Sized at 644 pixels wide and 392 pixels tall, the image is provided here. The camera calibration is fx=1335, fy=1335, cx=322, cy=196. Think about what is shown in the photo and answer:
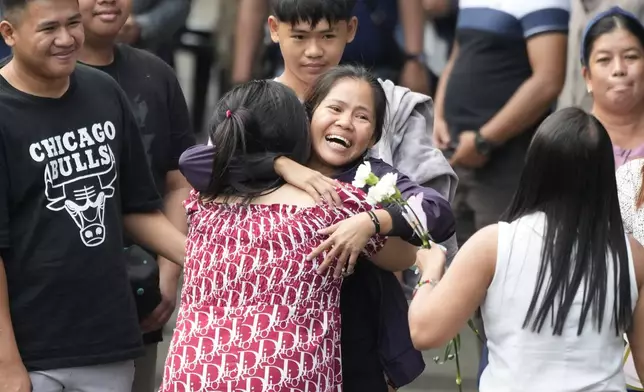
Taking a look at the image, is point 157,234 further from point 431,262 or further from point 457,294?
point 457,294

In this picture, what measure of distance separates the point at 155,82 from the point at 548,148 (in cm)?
169

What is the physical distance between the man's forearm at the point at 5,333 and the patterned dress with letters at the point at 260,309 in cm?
46

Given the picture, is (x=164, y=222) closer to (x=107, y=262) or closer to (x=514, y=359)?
(x=107, y=262)

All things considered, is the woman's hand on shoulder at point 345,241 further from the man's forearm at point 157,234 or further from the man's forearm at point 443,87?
the man's forearm at point 443,87

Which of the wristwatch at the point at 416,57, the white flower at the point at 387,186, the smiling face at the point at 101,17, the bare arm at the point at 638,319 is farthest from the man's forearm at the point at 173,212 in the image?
the wristwatch at the point at 416,57

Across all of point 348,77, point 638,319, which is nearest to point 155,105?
point 348,77

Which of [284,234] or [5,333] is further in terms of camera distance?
[5,333]

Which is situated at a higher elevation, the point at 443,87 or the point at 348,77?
the point at 348,77

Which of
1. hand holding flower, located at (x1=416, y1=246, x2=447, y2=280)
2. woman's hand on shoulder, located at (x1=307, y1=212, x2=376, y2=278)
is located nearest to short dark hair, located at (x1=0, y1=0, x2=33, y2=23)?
woman's hand on shoulder, located at (x1=307, y1=212, x2=376, y2=278)

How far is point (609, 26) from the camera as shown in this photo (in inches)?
184

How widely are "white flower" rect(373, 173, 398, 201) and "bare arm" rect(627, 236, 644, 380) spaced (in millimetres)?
576

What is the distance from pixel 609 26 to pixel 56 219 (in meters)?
2.15

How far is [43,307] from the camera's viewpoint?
356cm

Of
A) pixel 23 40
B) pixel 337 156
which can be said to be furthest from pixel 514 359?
pixel 23 40
